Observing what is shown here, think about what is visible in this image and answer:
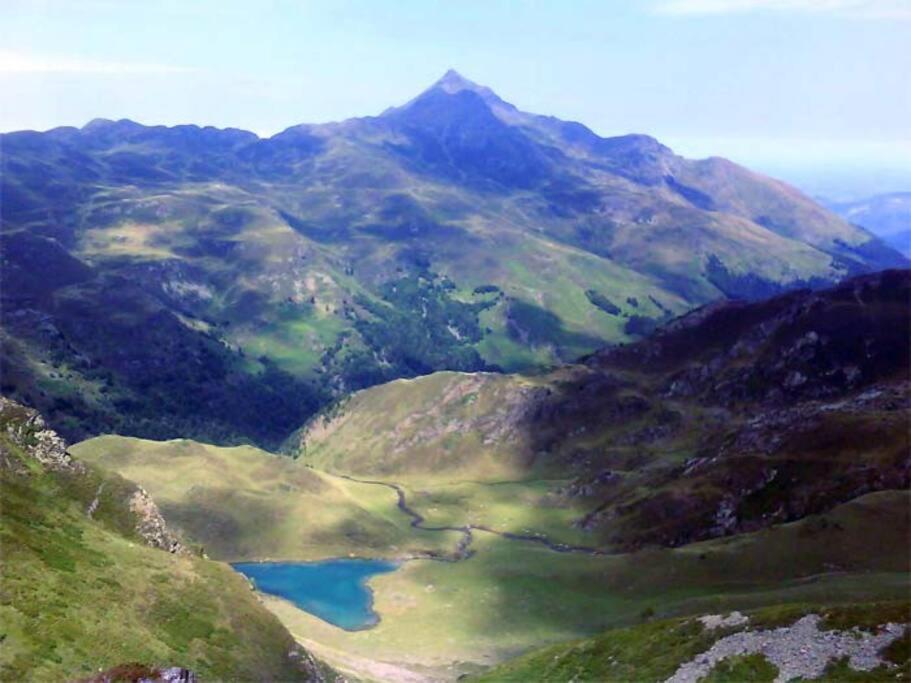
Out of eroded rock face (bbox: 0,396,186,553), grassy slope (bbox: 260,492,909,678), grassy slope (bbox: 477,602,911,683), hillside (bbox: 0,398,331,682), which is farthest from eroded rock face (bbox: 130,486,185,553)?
grassy slope (bbox: 477,602,911,683)

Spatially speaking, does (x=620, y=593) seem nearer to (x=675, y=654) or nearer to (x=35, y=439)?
(x=675, y=654)

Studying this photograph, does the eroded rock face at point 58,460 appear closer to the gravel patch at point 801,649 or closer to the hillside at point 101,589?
the hillside at point 101,589

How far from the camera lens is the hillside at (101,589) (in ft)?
254

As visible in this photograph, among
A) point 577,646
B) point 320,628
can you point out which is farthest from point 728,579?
point 320,628

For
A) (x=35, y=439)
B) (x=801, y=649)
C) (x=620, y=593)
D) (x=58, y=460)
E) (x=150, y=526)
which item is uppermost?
(x=35, y=439)

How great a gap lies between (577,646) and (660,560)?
76620mm

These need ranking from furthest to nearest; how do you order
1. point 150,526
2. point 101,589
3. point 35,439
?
point 150,526, point 35,439, point 101,589

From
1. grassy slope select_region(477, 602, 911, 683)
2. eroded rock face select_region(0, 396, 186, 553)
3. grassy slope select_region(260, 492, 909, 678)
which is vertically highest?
eroded rock face select_region(0, 396, 186, 553)

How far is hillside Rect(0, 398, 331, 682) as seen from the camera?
77312 mm

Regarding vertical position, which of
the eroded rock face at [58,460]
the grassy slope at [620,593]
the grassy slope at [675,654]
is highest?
the eroded rock face at [58,460]

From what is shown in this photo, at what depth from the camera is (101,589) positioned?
93062mm

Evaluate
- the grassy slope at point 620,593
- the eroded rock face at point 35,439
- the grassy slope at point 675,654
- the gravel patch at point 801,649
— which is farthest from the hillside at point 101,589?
the gravel patch at point 801,649

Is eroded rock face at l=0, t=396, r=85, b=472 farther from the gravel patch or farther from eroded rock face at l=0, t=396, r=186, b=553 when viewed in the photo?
the gravel patch

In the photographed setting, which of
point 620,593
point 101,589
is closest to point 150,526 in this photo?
point 101,589
